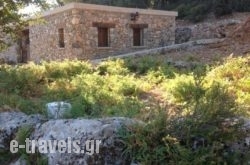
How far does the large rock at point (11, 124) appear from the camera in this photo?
4367 millimetres

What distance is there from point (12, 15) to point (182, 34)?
13.3 meters

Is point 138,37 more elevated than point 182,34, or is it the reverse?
point 182,34

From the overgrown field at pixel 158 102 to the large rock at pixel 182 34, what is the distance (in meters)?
10.8

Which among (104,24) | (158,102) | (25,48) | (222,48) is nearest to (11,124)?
(158,102)

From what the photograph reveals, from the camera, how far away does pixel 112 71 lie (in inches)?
364

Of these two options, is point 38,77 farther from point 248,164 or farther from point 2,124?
point 248,164

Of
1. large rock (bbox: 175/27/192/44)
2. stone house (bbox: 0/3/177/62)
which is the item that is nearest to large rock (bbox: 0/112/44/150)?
stone house (bbox: 0/3/177/62)

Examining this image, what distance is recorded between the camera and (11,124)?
14.7 feet

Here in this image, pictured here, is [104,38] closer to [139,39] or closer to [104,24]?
[104,24]

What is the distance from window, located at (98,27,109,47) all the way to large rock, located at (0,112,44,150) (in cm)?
1262

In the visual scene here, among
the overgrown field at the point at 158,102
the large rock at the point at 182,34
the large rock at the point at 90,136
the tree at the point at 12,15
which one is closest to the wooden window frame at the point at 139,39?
the large rock at the point at 182,34

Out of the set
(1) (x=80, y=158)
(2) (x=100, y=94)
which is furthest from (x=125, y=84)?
(1) (x=80, y=158)

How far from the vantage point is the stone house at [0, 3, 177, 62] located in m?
16.2

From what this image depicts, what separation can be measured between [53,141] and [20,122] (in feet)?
2.39
